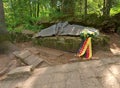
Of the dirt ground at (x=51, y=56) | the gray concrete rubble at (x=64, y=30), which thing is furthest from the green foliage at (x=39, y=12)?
the dirt ground at (x=51, y=56)

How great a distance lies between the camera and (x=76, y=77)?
466 centimetres

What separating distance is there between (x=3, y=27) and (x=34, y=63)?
2.02m

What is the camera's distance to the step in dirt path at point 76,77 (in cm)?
420

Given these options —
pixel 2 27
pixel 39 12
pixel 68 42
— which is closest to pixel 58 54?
pixel 68 42

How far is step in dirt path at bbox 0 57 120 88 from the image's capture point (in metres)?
4.20

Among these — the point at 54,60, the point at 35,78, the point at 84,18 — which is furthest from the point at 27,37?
the point at 35,78

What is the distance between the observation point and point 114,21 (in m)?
9.05

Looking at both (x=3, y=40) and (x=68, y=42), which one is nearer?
(x=68, y=42)

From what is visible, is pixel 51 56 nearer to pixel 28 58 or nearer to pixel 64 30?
pixel 28 58

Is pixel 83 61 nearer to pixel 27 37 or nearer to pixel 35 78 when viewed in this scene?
pixel 35 78

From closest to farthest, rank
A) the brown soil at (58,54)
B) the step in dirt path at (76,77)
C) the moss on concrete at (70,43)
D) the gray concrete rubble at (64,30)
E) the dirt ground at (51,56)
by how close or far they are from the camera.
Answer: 1. the step in dirt path at (76,77)
2. the dirt ground at (51,56)
3. the brown soil at (58,54)
4. the moss on concrete at (70,43)
5. the gray concrete rubble at (64,30)

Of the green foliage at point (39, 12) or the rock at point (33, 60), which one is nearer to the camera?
the rock at point (33, 60)

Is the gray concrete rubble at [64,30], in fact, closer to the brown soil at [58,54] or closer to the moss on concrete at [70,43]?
the moss on concrete at [70,43]

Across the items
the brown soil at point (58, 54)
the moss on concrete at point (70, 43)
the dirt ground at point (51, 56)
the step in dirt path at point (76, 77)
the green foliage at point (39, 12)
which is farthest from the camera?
the green foliage at point (39, 12)
